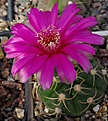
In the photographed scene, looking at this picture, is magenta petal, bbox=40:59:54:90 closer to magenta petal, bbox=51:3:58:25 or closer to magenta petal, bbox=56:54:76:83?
magenta petal, bbox=56:54:76:83

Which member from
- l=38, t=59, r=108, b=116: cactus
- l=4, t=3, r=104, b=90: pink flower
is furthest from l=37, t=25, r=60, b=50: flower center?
l=38, t=59, r=108, b=116: cactus

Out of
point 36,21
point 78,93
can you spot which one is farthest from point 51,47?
point 78,93

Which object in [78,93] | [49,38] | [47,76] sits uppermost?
[49,38]

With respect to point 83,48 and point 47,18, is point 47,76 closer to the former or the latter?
point 83,48

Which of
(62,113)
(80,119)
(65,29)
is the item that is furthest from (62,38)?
(80,119)

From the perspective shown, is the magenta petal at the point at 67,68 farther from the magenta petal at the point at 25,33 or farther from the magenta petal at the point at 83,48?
the magenta petal at the point at 25,33

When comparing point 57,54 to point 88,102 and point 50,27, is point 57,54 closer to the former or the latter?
point 50,27
